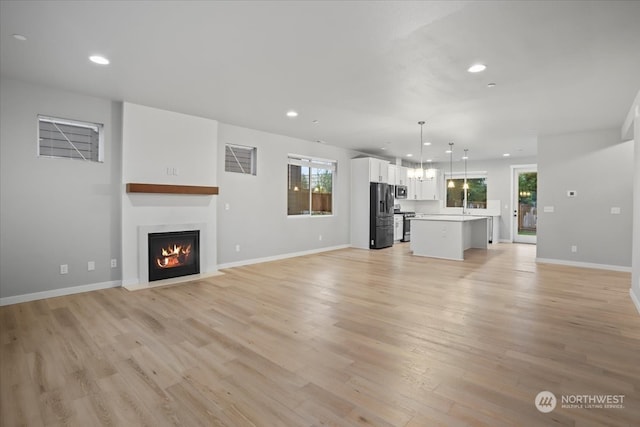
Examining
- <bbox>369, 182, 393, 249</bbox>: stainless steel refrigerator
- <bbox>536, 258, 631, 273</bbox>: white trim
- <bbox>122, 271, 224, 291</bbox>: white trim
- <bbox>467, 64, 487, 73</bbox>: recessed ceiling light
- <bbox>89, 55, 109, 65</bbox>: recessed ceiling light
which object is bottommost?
<bbox>122, 271, 224, 291</bbox>: white trim

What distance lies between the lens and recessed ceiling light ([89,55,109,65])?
3227mm

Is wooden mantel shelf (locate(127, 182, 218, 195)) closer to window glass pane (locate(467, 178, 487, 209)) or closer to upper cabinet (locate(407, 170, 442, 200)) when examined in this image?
upper cabinet (locate(407, 170, 442, 200))

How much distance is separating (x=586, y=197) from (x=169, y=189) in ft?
25.1

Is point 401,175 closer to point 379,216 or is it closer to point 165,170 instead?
point 379,216

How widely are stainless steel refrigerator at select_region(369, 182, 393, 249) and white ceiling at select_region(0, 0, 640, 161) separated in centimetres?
324

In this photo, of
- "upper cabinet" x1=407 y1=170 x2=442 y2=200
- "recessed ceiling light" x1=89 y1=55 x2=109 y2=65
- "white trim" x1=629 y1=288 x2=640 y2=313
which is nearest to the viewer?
"recessed ceiling light" x1=89 y1=55 x2=109 y2=65

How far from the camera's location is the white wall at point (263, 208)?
19.6ft

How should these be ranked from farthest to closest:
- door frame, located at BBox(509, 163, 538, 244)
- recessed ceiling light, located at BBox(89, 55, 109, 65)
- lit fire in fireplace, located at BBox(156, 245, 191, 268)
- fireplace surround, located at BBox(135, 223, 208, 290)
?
door frame, located at BBox(509, 163, 538, 244) → lit fire in fireplace, located at BBox(156, 245, 191, 268) → fireplace surround, located at BBox(135, 223, 208, 290) → recessed ceiling light, located at BBox(89, 55, 109, 65)

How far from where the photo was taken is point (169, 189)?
4.96 m

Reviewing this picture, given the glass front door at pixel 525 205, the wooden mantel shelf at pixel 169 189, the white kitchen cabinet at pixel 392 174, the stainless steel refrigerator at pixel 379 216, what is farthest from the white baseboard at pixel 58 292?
the glass front door at pixel 525 205

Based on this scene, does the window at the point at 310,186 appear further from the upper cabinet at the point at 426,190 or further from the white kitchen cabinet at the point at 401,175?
the upper cabinet at the point at 426,190

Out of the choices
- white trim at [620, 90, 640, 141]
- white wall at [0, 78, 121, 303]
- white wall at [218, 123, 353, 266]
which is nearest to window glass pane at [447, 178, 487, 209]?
white trim at [620, 90, 640, 141]

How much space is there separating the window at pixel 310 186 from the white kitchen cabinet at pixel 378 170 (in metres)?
0.98

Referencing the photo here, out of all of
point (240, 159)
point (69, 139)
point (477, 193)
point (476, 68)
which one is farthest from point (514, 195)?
point (69, 139)
